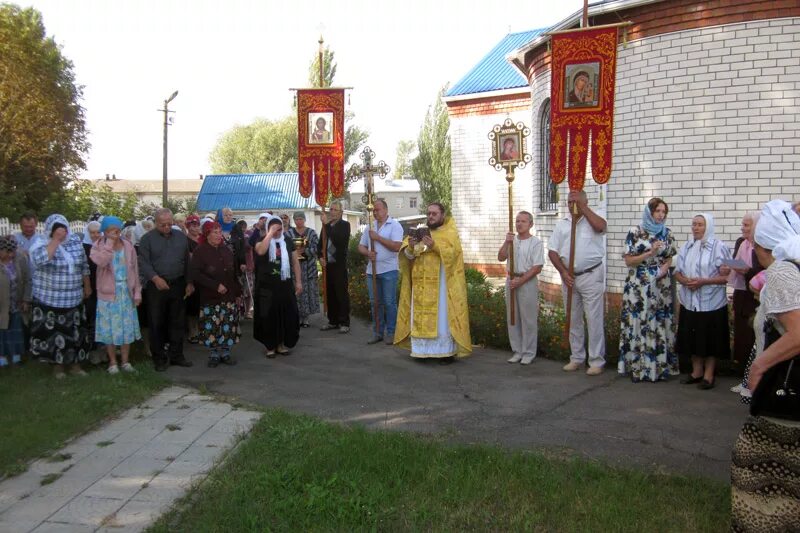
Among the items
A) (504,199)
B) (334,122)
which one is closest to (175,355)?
(334,122)

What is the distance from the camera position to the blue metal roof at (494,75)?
19.9 metres

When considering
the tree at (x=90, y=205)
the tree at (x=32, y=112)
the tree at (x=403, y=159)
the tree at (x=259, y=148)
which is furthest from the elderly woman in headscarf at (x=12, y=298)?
the tree at (x=403, y=159)

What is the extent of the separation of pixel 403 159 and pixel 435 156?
57.3 metres

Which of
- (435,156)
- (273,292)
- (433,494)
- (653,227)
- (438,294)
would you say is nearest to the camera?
(433,494)

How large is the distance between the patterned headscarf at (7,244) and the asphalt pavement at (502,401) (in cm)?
241

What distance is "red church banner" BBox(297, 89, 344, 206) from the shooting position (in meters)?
11.2

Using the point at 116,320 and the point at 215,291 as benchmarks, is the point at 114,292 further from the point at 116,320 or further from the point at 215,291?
the point at 215,291

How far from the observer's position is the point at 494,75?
821 inches

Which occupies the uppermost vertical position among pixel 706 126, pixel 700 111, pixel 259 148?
pixel 259 148

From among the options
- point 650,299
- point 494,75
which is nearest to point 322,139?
point 650,299

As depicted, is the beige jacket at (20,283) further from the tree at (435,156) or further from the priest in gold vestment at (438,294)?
the tree at (435,156)

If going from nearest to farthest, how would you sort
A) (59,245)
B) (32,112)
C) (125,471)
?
(125,471)
(59,245)
(32,112)

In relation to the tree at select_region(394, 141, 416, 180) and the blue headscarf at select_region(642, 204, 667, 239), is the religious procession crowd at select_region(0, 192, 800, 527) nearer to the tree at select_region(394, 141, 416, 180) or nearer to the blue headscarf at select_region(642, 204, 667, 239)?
the blue headscarf at select_region(642, 204, 667, 239)

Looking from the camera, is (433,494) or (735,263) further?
(735,263)
